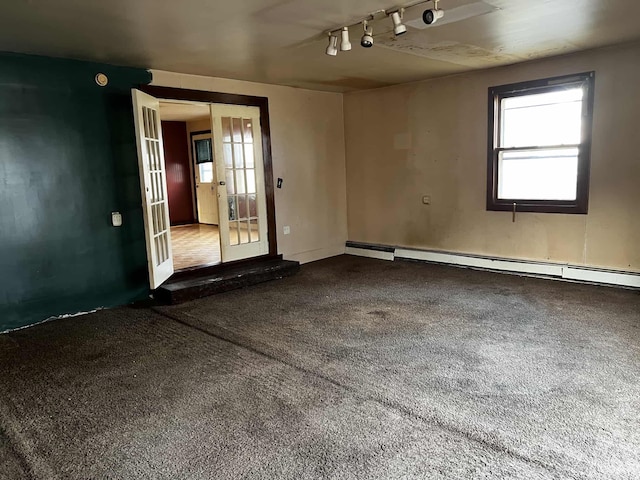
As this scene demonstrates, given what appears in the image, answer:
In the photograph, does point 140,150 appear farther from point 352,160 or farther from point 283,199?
Answer: point 352,160

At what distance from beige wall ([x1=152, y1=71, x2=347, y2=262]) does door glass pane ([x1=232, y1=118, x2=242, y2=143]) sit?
1.18ft

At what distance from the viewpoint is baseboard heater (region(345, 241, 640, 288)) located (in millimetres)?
4676

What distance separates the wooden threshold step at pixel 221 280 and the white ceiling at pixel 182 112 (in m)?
3.65

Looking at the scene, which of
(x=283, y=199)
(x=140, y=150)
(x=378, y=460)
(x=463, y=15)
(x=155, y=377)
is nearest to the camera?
(x=378, y=460)

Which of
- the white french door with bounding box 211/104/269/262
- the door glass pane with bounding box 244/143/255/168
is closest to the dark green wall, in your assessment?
the white french door with bounding box 211/104/269/262

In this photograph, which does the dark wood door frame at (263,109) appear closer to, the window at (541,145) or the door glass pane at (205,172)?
the window at (541,145)

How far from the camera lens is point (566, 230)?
16.4 ft

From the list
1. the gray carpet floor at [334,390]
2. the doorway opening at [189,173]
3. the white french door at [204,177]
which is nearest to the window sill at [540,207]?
the gray carpet floor at [334,390]

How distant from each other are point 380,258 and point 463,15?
378 cm

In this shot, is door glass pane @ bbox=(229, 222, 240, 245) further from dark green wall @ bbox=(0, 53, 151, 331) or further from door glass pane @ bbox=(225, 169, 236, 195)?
dark green wall @ bbox=(0, 53, 151, 331)

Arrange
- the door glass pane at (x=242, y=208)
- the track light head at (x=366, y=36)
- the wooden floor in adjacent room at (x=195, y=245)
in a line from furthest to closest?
the wooden floor in adjacent room at (x=195, y=245) < the door glass pane at (x=242, y=208) < the track light head at (x=366, y=36)

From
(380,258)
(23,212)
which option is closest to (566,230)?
(380,258)

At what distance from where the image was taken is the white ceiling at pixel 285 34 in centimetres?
304

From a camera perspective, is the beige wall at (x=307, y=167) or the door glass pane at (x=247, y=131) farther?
the beige wall at (x=307, y=167)
